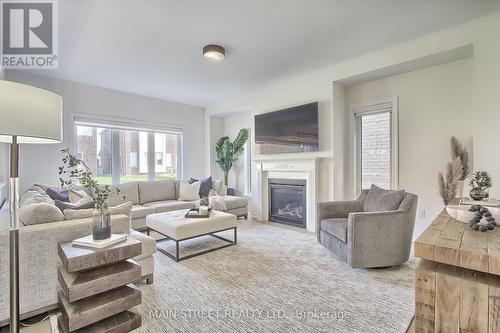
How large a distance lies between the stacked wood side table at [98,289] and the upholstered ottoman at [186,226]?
105 centimetres

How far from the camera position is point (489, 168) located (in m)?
2.49

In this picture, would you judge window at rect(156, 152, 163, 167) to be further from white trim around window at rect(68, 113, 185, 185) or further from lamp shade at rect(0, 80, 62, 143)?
lamp shade at rect(0, 80, 62, 143)

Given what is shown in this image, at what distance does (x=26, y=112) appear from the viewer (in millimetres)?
1107

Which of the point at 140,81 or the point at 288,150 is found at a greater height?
the point at 140,81

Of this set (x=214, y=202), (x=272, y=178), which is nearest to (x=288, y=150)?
(x=272, y=178)

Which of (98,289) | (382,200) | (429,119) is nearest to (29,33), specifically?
(98,289)

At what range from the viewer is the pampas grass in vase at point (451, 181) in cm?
271

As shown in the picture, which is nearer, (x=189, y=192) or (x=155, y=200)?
(x=155, y=200)

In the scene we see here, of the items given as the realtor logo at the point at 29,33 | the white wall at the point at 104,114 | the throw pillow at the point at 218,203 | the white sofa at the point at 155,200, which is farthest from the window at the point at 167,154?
the realtor logo at the point at 29,33

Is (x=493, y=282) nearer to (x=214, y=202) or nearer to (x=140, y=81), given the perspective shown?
(x=214, y=202)

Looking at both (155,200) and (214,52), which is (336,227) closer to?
(214,52)

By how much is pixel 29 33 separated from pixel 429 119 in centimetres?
486

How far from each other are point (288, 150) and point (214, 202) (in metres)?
1.64

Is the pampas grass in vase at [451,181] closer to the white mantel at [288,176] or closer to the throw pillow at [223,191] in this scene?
the white mantel at [288,176]
